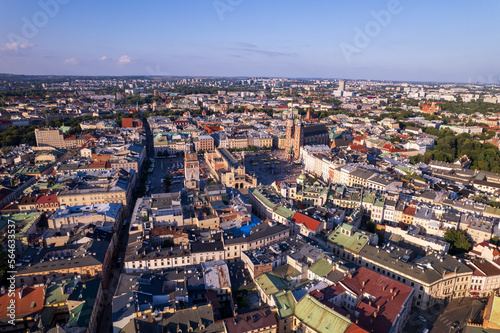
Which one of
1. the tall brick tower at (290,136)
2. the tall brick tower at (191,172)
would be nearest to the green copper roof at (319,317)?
the tall brick tower at (191,172)

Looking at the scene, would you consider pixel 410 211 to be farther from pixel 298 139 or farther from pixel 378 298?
pixel 298 139

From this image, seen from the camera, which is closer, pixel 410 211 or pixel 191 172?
pixel 410 211

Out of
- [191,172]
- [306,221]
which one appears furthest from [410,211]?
[191,172]

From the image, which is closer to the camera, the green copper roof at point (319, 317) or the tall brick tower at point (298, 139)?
the green copper roof at point (319, 317)

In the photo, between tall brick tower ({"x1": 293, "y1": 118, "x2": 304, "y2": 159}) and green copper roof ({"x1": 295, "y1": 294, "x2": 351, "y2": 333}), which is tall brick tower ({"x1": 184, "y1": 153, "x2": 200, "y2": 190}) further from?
tall brick tower ({"x1": 293, "y1": 118, "x2": 304, "y2": 159})

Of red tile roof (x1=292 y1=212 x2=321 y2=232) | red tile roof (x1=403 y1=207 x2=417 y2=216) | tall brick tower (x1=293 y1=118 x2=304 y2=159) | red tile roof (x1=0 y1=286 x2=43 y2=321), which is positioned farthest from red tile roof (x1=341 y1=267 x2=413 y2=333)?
tall brick tower (x1=293 y1=118 x2=304 y2=159)

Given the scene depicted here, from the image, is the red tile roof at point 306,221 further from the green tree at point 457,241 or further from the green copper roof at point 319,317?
the green tree at point 457,241

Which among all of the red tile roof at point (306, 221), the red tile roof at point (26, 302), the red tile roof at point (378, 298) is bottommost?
the red tile roof at point (26, 302)

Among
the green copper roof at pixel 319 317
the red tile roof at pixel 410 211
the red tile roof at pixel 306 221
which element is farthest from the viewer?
the red tile roof at pixel 410 211
